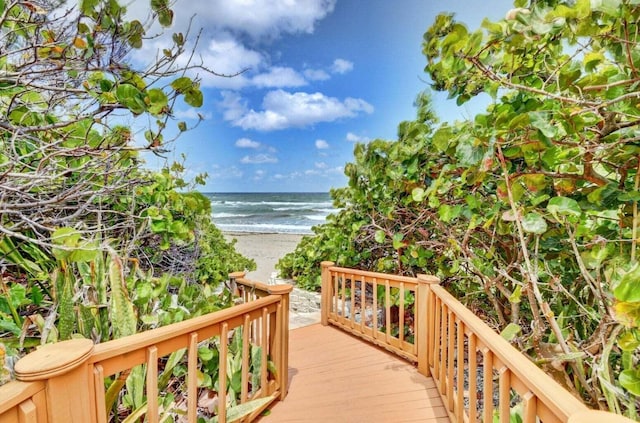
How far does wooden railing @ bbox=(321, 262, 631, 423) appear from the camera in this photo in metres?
0.99

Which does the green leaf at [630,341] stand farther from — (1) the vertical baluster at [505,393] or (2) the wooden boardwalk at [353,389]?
(2) the wooden boardwalk at [353,389]

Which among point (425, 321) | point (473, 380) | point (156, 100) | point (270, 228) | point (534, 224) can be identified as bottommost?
point (270, 228)

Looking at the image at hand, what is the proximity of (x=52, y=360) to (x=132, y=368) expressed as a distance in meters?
0.73

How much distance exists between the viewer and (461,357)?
1.94 m

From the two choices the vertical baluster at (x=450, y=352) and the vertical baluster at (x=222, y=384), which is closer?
the vertical baluster at (x=222, y=384)

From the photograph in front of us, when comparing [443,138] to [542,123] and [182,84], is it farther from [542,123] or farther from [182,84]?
[182,84]

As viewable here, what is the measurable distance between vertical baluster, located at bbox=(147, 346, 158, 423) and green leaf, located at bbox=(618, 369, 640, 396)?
203 centimetres

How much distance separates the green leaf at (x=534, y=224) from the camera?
155 cm

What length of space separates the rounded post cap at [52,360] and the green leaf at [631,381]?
6.77 feet

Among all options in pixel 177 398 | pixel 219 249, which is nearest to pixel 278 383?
pixel 177 398

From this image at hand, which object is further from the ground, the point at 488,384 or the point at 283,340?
the point at 488,384

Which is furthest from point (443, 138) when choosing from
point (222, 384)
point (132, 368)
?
point (132, 368)

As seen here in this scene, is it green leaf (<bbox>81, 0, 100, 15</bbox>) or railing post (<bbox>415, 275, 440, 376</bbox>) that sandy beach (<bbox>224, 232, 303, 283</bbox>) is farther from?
green leaf (<bbox>81, 0, 100, 15</bbox>)

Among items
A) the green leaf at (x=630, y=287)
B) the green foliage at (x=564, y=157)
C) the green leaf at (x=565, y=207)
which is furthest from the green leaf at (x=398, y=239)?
the green leaf at (x=630, y=287)
